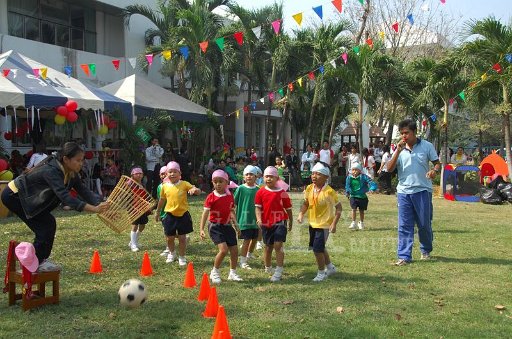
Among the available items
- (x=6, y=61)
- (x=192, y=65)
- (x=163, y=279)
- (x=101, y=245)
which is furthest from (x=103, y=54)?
(x=163, y=279)

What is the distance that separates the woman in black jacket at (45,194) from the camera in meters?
5.21

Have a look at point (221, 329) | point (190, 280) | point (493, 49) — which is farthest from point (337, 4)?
point (221, 329)

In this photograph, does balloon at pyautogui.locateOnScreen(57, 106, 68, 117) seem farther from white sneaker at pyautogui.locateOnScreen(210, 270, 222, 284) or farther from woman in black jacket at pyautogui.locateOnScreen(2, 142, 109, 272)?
white sneaker at pyautogui.locateOnScreen(210, 270, 222, 284)

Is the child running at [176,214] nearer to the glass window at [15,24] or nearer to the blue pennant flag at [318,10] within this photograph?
the blue pennant flag at [318,10]

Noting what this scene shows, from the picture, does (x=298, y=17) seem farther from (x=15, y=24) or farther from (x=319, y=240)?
(x=15, y=24)

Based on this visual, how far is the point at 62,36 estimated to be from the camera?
2052 centimetres

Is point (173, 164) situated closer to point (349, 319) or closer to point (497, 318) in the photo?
point (349, 319)

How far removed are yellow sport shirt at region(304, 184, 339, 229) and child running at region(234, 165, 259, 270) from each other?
0.82 metres

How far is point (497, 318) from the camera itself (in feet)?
16.5

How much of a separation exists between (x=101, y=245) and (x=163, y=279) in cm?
261

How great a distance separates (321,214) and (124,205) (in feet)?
8.06

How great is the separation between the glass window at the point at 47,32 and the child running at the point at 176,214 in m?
14.6

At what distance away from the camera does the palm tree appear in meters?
15.4

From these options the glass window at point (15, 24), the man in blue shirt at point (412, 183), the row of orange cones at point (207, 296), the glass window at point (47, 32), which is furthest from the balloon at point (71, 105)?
the man in blue shirt at point (412, 183)
